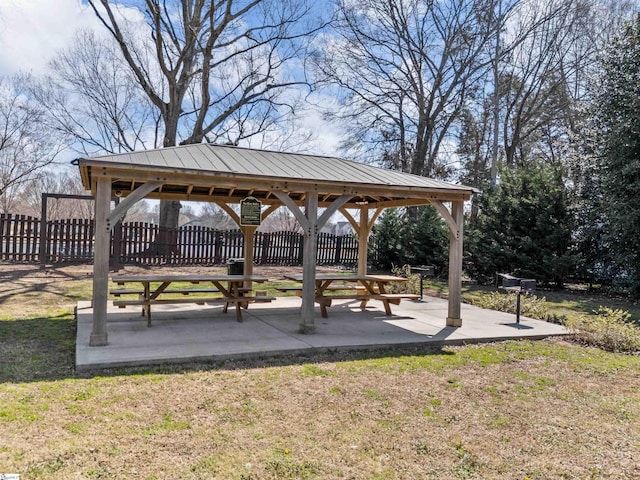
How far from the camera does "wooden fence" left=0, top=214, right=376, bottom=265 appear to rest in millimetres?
14695

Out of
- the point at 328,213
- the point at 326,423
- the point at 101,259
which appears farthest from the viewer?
the point at 328,213

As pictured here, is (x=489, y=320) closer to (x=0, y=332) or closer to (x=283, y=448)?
(x=283, y=448)

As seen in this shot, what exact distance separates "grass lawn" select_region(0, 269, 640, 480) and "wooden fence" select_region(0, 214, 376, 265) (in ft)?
33.8

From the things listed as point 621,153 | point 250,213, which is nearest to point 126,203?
point 250,213

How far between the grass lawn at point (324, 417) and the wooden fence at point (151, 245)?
10302 millimetres

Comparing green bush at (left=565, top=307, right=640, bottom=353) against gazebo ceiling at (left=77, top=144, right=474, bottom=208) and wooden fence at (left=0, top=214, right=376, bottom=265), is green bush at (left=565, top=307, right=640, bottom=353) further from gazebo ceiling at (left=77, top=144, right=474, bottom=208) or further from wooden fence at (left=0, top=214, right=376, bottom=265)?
wooden fence at (left=0, top=214, right=376, bottom=265)

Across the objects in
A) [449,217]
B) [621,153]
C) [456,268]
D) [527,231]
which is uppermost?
[621,153]

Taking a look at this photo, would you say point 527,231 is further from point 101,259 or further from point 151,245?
point 151,245

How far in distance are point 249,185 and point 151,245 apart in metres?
11.1

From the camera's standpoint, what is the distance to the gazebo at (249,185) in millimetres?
5359

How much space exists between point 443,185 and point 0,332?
6409mm

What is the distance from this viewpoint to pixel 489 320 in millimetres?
8016

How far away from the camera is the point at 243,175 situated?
5.87 metres

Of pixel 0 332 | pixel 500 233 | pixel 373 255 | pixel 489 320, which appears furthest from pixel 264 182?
pixel 373 255
